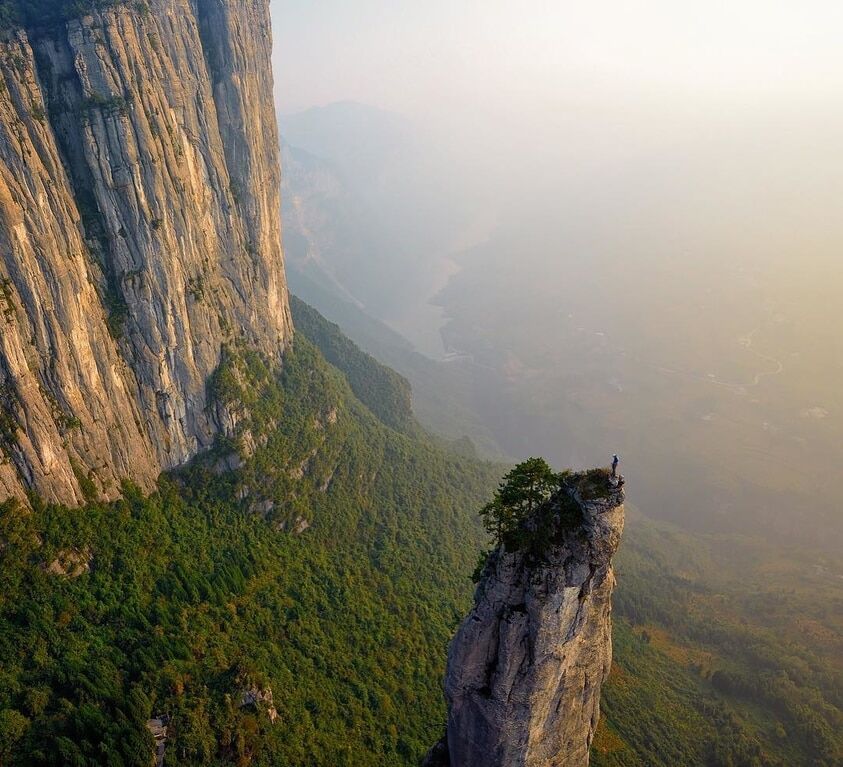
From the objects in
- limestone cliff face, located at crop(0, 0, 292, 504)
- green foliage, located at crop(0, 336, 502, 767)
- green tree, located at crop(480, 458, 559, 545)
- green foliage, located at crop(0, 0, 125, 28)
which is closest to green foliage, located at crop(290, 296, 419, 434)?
green foliage, located at crop(0, 336, 502, 767)

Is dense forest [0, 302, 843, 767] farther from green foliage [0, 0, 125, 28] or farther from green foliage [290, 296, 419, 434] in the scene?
green foliage [0, 0, 125, 28]

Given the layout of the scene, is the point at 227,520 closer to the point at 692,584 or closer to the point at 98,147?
the point at 98,147

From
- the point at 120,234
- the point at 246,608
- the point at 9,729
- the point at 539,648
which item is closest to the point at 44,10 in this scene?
the point at 120,234

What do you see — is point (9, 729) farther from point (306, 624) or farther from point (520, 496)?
point (520, 496)

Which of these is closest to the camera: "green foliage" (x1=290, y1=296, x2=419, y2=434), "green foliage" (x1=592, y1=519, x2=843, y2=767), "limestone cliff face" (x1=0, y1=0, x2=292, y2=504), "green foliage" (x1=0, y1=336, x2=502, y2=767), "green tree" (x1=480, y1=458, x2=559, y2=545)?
"green tree" (x1=480, y1=458, x2=559, y2=545)

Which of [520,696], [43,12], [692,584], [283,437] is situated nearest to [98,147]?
[43,12]

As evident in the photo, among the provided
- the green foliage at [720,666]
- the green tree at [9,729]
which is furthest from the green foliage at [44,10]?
the green foliage at [720,666]

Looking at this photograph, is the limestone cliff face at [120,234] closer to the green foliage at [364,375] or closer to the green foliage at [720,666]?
the green foliage at [720,666]
